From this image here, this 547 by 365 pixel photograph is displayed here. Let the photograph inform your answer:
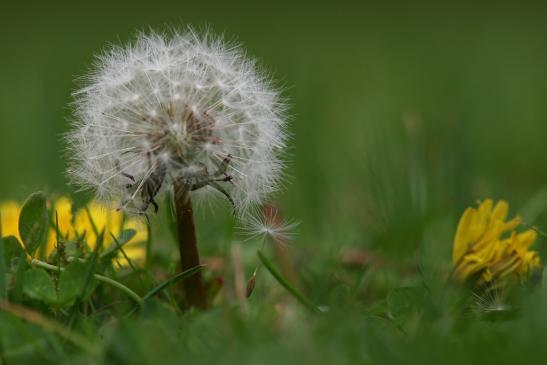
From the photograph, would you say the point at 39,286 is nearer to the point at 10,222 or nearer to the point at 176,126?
the point at 176,126

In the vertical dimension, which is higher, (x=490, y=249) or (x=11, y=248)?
(x=11, y=248)

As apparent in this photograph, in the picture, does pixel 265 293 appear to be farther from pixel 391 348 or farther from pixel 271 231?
pixel 391 348

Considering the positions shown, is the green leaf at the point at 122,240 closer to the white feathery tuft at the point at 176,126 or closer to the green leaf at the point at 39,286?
the white feathery tuft at the point at 176,126

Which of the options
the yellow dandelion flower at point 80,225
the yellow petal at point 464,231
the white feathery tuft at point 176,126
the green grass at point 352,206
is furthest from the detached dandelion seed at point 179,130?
the yellow petal at point 464,231

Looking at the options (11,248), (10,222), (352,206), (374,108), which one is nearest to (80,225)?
(10,222)

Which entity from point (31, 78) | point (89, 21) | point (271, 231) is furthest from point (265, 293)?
point (89, 21)

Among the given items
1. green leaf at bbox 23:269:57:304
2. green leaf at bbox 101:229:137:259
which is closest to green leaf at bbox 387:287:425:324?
A: green leaf at bbox 101:229:137:259
